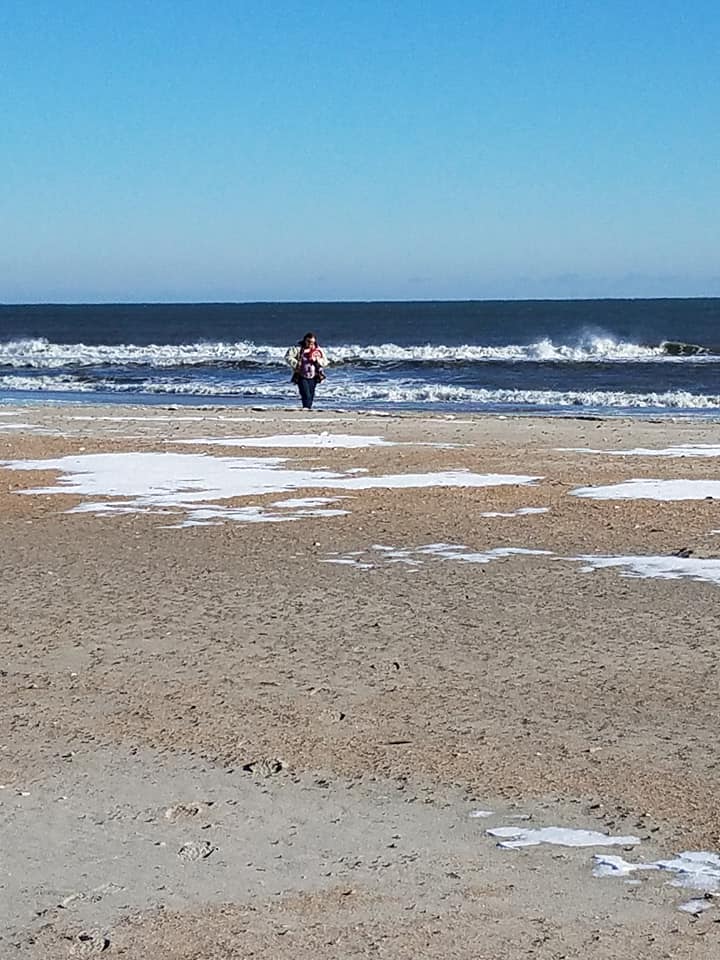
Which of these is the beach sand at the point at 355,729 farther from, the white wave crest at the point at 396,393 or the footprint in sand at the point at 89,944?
the white wave crest at the point at 396,393

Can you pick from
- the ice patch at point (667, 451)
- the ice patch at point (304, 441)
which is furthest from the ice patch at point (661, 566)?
the ice patch at point (304, 441)

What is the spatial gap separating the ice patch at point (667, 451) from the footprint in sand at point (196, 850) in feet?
40.7

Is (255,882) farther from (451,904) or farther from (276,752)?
(276,752)

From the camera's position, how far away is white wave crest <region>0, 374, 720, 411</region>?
30.4 metres

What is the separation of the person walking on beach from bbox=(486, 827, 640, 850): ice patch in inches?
781

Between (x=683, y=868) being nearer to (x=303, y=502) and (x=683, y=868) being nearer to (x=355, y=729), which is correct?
(x=355, y=729)

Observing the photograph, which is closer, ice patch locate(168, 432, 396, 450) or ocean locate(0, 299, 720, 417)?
ice patch locate(168, 432, 396, 450)

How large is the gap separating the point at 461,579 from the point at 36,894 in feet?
16.1

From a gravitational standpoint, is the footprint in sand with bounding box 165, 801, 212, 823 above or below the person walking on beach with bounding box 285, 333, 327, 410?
below

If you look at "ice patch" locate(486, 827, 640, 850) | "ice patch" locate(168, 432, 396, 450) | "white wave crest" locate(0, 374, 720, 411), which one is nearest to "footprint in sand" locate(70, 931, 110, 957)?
"ice patch" locate(486, 827, 640, 850)

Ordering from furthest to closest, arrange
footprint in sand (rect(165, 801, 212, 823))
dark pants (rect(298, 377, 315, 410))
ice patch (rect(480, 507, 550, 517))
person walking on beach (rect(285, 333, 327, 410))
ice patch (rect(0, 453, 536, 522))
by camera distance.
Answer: dark pants (rect(298, 377, 315, 410))
person walking on beach (rect(285, 333, 327, 410))
ice patch (rect(0, 453, 536, 522))
ice patch (rect(480, 507, 550, 517))
footprint in sand (rect(165, 801, 212, 823))

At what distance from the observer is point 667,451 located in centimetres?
1672

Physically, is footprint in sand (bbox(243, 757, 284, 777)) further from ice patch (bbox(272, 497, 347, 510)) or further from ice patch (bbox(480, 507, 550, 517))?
ice patch (bbox(272, 497, 347, 510))

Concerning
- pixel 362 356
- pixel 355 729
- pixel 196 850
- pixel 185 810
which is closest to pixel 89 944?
pixel 196 850
